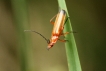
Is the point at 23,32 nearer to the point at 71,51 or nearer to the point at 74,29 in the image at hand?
the point at 71,51

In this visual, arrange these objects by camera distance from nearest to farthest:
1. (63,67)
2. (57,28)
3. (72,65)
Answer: (72,65) → (57,28) → (63,67)

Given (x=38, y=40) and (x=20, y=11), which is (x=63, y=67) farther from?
(x=20, y=11)

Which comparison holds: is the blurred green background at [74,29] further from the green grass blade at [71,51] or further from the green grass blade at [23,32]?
the green grass blade at [71,51]

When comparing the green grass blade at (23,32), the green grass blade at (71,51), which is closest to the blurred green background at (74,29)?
the green grass blade at (23,32)

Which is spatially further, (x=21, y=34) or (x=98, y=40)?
(x=98, y=40)

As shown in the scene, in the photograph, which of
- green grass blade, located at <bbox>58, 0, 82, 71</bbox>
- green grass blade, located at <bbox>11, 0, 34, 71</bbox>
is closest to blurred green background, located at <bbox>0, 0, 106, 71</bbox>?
green grass blade, located at <bbox>11, 0, 34, 71</bbox>

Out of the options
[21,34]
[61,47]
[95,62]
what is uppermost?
[21,34]

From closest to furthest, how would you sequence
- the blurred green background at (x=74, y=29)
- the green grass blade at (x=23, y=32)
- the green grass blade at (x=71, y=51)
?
the green grass blade at (x=71, y=51) < the green grass blade at (x=23, y=32) < the blurred green background at (x=74, y=29)

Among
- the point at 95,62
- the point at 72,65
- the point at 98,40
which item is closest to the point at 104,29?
the point at 98,40
